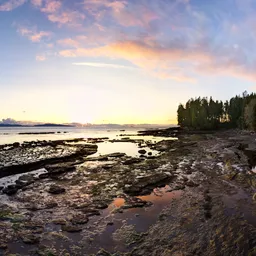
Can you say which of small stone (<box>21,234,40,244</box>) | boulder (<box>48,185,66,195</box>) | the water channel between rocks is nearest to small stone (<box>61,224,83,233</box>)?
the water channel between rocks

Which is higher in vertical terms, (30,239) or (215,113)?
(215,113)

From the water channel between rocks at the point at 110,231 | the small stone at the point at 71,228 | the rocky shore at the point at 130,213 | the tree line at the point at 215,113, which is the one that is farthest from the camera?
the tree line at the point at 215,113

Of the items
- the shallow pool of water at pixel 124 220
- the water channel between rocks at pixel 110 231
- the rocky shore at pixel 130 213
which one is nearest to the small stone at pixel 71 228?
the rocky shore at pixel 130 213

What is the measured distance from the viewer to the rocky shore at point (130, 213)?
12.0 metres

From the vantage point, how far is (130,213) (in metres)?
16.6

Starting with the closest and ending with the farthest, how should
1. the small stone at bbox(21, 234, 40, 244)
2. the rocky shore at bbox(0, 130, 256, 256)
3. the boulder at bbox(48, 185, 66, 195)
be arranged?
the rocky shore at bbox(0, 130, 256, 256) → the small stone at bbox(21, 234, 40, 244) → the boulder at bbox(48, 185, 66, 195)

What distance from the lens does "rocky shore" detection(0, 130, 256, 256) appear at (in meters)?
12.0

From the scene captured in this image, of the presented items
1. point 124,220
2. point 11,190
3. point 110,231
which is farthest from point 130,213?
point 11,190

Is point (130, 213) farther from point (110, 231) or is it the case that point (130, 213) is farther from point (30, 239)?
point (30, 239)

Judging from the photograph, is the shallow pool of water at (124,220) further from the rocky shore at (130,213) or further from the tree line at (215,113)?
the tree line at (215,113)

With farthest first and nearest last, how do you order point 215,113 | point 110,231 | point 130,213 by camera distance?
point 215,113 < point 130,213 < point 110,231

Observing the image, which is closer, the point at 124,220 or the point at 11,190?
the point at 124,220

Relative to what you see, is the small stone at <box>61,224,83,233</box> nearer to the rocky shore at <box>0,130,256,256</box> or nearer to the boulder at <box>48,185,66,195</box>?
the rocky shore at <box>0,130,256,256</box>

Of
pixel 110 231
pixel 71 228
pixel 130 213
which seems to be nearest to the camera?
pixel 110 231
